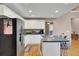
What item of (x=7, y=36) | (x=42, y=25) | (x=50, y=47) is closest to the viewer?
(x=7, y=36)

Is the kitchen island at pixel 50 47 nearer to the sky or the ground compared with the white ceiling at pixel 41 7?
nearer to the ground

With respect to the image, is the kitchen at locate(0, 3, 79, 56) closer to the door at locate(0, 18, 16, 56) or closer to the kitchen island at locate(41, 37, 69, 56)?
the kitchen island at locate(41, 37, 69, 56)

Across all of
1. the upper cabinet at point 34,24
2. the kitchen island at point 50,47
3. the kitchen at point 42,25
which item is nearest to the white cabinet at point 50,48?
the kitchen island at point 50,47

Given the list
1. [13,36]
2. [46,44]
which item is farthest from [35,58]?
[46,44]

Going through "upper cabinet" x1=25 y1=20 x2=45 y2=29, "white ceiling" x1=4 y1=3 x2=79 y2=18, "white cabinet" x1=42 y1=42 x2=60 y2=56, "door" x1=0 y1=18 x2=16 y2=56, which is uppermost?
"white ceiling" x1=4 y1=3 x2=79 y2=18

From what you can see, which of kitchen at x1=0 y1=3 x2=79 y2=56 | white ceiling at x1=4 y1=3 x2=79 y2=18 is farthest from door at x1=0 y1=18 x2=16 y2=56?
kitchen at x1=0 y1=3 x2=79 y2=56

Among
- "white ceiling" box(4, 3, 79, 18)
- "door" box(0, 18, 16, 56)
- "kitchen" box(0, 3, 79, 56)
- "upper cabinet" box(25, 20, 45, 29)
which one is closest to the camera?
"door" box(0, 18, 16, 56)

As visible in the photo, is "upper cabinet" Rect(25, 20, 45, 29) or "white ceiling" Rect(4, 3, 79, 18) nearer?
"white ceiling" Rect(4, 3, 79, 18)

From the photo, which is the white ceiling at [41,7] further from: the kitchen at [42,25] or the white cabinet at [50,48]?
the white cabinet at [50,48]

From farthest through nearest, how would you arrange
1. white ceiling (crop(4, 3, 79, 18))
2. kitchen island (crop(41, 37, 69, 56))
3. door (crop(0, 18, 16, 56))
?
white ceiling (crop(4, 3, 79, 18)), kitchen island (crop(41, 37, 69, 56)), door (crop(0, 18, 16, 56))

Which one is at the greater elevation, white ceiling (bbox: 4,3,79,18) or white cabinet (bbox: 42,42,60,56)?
white ceiling (bbox: 4,3,79,18)

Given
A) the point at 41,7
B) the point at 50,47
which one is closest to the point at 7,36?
the point at 50,47

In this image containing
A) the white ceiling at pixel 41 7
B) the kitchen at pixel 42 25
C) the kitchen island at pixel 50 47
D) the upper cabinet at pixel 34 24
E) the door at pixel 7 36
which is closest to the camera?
the door at pixel 7 36

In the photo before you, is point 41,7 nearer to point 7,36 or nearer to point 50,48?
point 50,48
